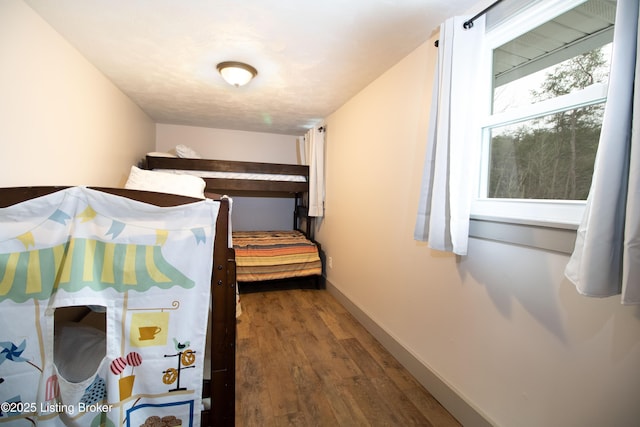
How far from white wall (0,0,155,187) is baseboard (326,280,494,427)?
90.7 inches

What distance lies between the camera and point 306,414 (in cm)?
136

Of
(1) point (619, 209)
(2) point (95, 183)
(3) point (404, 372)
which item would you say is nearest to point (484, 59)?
(1) point (619, 209)

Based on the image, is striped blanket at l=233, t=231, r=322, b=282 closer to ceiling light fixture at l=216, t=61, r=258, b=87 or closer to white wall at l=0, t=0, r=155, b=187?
white wall at l=0, t=0, r=155, b=187

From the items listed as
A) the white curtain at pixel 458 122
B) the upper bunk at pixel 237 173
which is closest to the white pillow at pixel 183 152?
the upper bunk at pixel 237 173

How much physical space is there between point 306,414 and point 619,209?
1.51 metres

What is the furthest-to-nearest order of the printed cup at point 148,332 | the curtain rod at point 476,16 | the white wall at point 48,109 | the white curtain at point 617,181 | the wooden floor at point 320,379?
the wooden floor at point 320,379, the white wall at point 48,109, the curtain rod at point 476,16, the printed cup at point 148,332, the white curtain at point 617,181

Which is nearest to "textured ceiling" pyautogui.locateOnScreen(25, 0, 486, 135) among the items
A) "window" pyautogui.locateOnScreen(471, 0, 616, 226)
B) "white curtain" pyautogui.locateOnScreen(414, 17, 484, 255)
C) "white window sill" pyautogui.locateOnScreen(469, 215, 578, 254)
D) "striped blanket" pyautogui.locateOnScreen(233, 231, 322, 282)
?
"white curtain" pyautogui.locateOnScreen(414, 17, 484, 255)

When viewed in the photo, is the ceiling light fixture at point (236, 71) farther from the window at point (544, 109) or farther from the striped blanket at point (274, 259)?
the striped blanket at point (274, 259)

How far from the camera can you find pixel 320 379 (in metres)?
1.61

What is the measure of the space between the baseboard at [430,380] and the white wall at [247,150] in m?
2.36

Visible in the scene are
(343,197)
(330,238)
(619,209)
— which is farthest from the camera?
Answer: (330,238)

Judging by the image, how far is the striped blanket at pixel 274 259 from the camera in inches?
112

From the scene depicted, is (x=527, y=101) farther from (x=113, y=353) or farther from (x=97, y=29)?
(x=97, y=29)

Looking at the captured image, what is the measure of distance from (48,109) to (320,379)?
2191 mm
